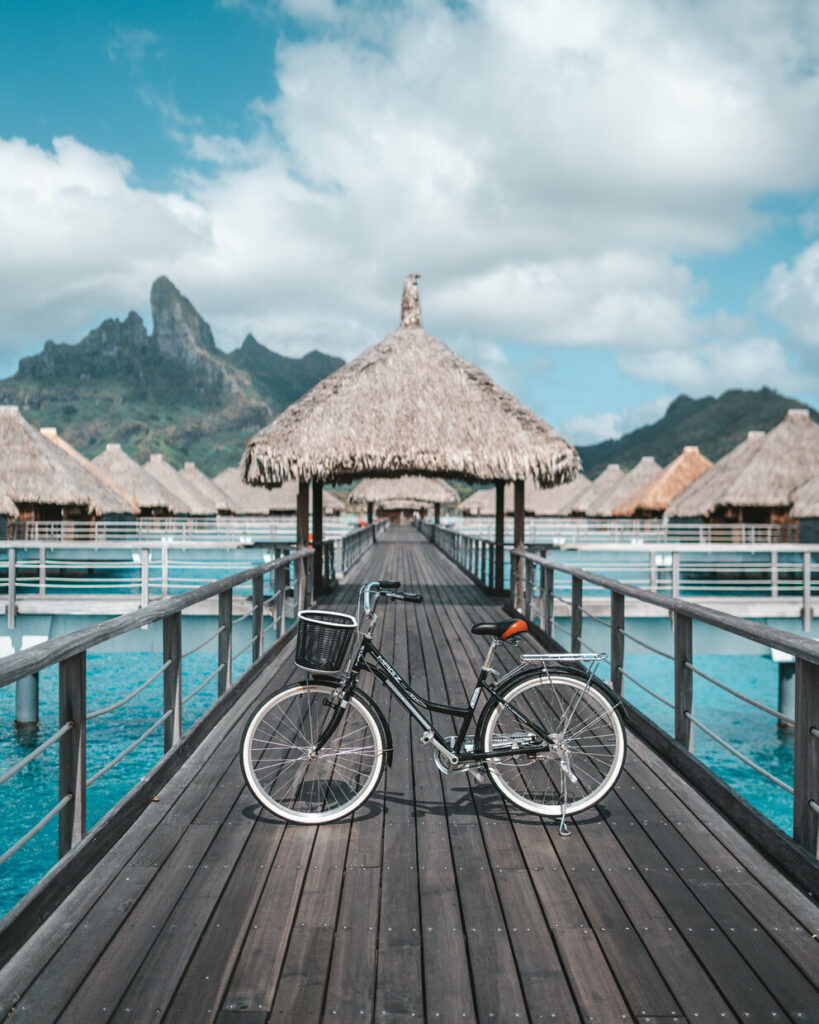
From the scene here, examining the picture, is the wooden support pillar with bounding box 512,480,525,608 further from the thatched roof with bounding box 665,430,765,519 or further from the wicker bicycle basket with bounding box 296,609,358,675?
the thatched roof with bounding box 665,430,765,519

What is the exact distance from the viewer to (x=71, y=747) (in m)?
2.61

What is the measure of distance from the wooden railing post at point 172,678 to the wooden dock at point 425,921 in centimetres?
39

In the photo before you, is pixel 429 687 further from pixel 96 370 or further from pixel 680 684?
pixel 96 370

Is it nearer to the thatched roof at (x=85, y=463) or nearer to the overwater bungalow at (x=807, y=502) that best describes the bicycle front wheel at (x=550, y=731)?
the overwater bungalow at (x=807, y=502)

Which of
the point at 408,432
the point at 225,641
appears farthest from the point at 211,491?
the point at 225,641

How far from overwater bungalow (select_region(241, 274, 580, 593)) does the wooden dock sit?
740cm

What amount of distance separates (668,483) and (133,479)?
2426 centimetres

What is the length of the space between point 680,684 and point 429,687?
2.11 metres

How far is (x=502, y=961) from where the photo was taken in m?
2.17

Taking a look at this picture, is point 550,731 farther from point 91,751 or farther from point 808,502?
point 808,502

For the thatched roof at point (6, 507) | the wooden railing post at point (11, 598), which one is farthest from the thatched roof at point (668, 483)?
the wooden railing post at point (11, 598)

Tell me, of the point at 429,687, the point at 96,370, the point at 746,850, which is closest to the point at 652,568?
the point at 429,687

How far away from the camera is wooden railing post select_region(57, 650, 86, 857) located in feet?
8.56

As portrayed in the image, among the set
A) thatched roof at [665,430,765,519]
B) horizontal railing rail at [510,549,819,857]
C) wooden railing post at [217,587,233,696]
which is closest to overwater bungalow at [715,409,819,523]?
thatched roof at [665,430,765,519]
